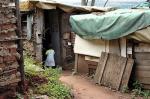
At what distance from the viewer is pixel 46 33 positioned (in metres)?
13.9

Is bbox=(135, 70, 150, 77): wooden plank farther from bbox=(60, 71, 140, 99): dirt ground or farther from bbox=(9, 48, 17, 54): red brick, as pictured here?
bbox=(9, 48, 17, 54): red brick

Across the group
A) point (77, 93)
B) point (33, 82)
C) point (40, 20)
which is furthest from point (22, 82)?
point (40, 20)

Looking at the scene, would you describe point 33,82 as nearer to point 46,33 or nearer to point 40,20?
point 40,20

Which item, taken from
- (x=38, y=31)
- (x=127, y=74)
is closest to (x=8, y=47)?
(x=127, y=74)

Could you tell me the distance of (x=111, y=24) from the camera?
9.95m

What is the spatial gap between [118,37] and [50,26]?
4.99 meters

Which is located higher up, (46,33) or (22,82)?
(46,33)

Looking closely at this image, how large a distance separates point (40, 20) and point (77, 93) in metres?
4.73

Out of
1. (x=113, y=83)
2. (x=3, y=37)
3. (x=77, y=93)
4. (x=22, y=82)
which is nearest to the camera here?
(x=3, y=37)

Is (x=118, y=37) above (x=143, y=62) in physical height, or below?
above

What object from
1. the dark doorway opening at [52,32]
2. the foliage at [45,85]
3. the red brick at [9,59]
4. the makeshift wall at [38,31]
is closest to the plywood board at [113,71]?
the foliage at [45,85]

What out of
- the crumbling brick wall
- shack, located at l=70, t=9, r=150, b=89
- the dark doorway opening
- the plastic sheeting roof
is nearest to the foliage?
the crumbling brick wall

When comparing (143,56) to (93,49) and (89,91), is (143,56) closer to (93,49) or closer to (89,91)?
(89,91)

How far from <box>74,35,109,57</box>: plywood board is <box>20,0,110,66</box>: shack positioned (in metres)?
1.93
